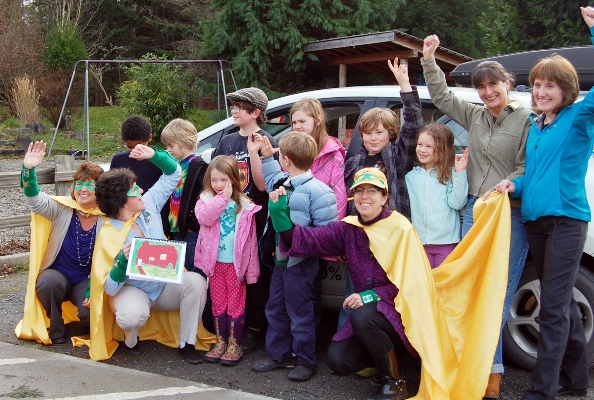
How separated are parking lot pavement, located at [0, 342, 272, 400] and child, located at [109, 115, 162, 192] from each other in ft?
4.83

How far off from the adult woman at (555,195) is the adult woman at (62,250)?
120 inches

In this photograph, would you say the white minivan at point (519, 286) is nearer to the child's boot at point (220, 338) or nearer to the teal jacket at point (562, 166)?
the teal jacket at point (562, 166)

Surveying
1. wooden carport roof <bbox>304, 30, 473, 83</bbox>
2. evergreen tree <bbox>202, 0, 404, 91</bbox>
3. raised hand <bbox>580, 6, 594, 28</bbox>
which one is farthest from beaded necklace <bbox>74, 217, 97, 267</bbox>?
evergreen tree <bbox>202, 0, 404, 91</bbox>

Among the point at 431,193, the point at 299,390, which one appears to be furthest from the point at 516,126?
the point at 299,390

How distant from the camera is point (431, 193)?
12.8ft

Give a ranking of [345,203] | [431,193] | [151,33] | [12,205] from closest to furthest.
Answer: [431,193] → [345,203] → [12,205] → [151,33]

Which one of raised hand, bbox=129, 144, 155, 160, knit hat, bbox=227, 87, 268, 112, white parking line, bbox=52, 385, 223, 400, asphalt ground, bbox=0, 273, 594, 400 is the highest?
knit hat, bbox=227, 87, 268, 112

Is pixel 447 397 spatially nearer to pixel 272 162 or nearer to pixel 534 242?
pixel 534 242

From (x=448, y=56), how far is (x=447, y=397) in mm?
9300

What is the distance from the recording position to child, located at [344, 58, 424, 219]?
3971 mm

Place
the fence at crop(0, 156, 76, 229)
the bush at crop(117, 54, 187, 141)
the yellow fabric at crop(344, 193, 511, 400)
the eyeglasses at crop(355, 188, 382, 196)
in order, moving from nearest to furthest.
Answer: the yellow fabric at crop(344, 193, 511, 400) → the eyeglasses at crop(355, 188, 382, 196) → the fence at crop(0, 156, 76, 229) → the bush at crop(117, 54, 187, 141)

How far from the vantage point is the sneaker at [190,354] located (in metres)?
4.31

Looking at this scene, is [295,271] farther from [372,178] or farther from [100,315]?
[100,315]

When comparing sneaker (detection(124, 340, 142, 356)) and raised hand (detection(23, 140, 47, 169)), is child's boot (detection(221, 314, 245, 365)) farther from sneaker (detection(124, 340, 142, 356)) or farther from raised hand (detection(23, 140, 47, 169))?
raised hand (detection(23, 140, 47, 169))
